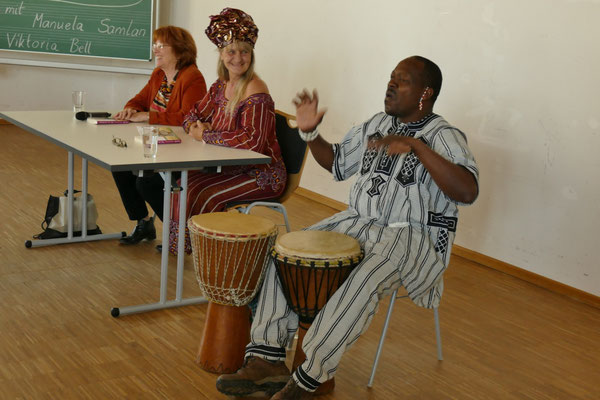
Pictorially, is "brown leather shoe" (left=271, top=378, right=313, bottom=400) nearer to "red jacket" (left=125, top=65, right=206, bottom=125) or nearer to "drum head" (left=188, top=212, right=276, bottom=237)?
"drum head" (left=188, top=212, right=276, bottom=237)

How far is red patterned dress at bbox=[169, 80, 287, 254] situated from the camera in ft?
10.5

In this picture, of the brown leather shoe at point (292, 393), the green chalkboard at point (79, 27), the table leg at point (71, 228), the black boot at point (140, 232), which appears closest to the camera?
the brown leather shoe at point (292, 393)

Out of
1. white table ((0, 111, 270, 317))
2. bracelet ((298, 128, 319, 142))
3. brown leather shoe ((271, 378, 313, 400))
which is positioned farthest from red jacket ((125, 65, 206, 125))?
brown leather shoe ((271, 378, 313, 400))

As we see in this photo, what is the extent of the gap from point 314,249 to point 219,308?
478mm


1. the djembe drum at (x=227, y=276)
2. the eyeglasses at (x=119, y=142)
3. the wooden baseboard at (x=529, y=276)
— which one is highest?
the eyeglasses at (x=119, y=142)

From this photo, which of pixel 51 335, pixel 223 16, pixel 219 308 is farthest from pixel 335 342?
pixel 223 16

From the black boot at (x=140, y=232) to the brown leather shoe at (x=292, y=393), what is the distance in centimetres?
186

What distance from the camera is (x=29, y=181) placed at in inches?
193

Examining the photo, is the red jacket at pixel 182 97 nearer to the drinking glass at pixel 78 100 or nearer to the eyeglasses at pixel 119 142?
the drinking glass at pixel 78 100

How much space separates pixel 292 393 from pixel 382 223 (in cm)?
71

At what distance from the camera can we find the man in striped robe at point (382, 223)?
2221mm

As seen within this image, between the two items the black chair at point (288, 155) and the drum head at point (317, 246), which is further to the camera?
the black chair at point (288, 155)

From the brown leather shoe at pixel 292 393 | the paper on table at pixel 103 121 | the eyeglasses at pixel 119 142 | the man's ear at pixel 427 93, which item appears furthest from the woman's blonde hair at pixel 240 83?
the brown leather shoe at pixel 292 393

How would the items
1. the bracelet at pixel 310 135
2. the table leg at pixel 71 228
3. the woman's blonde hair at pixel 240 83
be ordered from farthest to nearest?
the table leg at pixel 71 228 < the woman's blonde hair at pixel 240 83 < the bracelet at pixel 310 135
